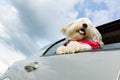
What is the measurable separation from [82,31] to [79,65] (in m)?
0.99

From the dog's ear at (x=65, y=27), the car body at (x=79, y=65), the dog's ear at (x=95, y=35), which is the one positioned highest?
the dog's ear at (x=65, y=27)

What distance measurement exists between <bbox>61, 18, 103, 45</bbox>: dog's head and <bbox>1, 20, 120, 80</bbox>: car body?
115mm

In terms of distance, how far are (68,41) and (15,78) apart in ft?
2.40

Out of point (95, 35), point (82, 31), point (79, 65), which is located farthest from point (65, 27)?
point (79, 65)

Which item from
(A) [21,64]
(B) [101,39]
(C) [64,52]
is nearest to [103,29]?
(B) [101,39]

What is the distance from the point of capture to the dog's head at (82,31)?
142 inches

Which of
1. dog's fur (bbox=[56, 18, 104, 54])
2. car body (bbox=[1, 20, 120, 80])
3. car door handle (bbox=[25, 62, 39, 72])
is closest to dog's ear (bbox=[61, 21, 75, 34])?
dog's fur (bbox=[56, 18, 104, 54])

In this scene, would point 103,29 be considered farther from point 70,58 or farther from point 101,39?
point 70,58

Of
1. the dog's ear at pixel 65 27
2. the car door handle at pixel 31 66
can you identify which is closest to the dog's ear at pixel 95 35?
the dog's ear at pixel 65 27

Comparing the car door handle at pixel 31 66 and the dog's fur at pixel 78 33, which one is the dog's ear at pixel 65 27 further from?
the car door handle at pixel 31 66

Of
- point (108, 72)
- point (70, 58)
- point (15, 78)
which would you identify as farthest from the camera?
point (15, 78)

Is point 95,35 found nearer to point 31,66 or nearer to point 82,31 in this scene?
point 82,31

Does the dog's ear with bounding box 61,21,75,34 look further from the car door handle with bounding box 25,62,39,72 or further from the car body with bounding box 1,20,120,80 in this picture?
the car door handle with bounding box 25,62,39,72

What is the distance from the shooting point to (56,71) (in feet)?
10.2
